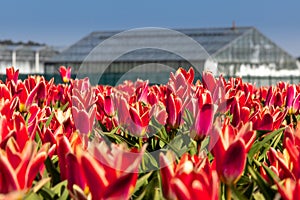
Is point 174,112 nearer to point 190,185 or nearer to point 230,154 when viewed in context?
point 230,154

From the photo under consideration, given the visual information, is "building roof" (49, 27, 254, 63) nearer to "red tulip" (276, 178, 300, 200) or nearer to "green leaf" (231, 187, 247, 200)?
"green leaf" (231, 187, 247, 200)

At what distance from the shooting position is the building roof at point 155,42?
44031 mm

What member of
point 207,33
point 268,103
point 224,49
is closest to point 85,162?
point 268,103

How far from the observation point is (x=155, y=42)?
4647 cm

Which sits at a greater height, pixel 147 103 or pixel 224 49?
pixel 224 49

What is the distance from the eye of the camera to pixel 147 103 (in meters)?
4.32

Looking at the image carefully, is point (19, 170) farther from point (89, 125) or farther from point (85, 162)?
point (89, 125)

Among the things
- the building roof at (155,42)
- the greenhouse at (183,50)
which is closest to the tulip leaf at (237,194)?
the greenhouse at (183,50)

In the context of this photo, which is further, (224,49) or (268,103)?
(224,49)

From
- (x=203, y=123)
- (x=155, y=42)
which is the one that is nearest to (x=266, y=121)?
(x=203, y=123)

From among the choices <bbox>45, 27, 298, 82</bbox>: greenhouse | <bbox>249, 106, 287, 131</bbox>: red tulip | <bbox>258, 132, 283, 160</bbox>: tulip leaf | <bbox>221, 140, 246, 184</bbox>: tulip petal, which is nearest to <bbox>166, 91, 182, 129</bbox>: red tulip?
<bbox>249, 106, 287, 131</bbox>: red tulip

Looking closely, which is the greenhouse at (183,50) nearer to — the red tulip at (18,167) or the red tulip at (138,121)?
the red tulip at (138,121)

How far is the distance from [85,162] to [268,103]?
3.41 meters

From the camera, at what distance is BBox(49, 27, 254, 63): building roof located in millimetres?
44031
